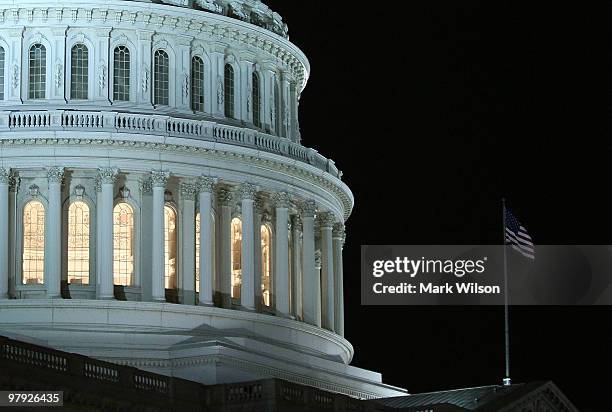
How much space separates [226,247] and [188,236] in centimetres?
201

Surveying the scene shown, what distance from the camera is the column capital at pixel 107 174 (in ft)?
298

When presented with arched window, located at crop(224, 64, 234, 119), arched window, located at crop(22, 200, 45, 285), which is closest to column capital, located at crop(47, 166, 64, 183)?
arched window, located at crop(22, 200, 45, 285)

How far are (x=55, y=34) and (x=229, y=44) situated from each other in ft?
26.7

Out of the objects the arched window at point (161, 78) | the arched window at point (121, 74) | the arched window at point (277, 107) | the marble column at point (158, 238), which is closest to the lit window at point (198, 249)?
the marble column at point (158, 238)

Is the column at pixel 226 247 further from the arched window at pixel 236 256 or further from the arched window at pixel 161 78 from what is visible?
the arched window at pixel 161 78

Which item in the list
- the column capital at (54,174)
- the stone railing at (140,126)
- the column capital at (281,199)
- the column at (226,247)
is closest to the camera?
the column capital at (54,174)

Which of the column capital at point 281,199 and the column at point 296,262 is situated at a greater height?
the column capital at point 281,199

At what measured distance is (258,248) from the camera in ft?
314

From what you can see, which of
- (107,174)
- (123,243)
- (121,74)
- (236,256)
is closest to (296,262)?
(236,256)

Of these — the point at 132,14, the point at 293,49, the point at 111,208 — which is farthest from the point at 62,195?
the point at 293,49

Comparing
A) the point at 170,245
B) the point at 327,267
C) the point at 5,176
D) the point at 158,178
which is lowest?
the point at 170,245

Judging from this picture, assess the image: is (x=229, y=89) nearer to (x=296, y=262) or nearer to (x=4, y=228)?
(x=296, y=262)

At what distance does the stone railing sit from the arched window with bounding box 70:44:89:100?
88.8 inches

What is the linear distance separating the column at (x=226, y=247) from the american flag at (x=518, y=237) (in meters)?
11.8
